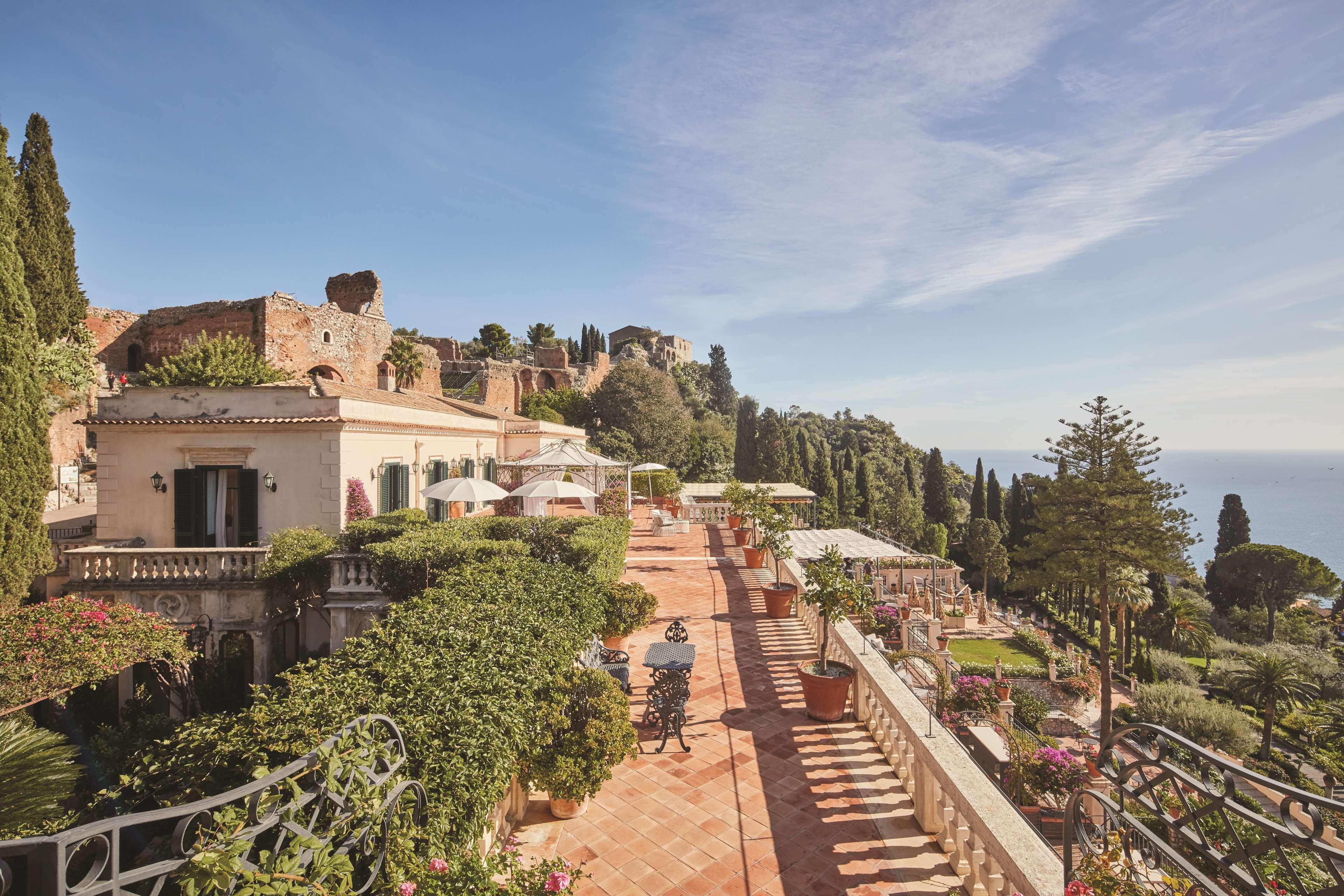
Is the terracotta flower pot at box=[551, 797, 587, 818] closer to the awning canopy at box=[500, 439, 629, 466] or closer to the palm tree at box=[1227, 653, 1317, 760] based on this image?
the awning canopy at box=[500, 439, 629, 466]

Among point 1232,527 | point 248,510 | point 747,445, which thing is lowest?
point 1232,527

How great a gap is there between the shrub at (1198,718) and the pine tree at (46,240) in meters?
40.3

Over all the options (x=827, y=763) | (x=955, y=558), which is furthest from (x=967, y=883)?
(x=955, y=558)

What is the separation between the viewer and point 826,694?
642cm

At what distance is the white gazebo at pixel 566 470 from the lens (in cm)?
1852

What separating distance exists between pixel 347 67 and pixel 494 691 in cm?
1125

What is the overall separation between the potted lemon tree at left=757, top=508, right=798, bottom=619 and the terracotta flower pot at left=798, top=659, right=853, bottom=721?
3.54m

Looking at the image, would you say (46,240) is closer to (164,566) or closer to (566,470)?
(164,566)

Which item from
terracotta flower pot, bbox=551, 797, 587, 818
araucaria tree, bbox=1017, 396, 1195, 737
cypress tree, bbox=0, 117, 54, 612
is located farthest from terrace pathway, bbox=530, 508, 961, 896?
araucaria tree, bbox=1017, 396, 1195, 737

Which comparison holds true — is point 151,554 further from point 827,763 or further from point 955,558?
point 955,558

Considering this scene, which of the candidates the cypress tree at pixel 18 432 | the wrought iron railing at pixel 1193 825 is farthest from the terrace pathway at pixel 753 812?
the cypress tree at pixel 18 432

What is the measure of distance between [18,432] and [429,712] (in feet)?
45.3

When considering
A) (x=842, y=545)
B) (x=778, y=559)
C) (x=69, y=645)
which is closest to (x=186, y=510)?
(x=69, y=645)

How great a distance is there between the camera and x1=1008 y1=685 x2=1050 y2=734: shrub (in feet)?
64.1
